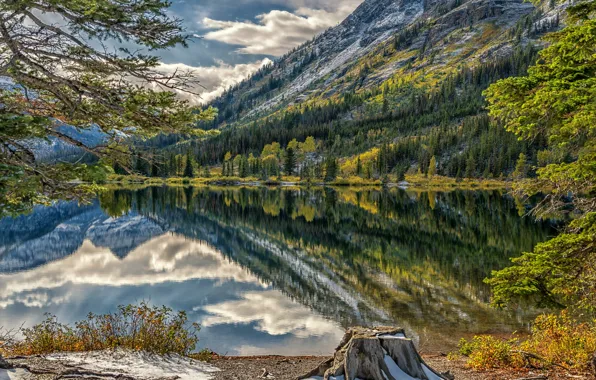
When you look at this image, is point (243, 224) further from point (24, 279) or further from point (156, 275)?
point (24, 279)

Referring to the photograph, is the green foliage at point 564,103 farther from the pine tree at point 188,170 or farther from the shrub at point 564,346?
the pine tree at point 188,170

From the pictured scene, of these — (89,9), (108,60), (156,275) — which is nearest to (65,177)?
(108,60)

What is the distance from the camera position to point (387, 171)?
147625 millimetres

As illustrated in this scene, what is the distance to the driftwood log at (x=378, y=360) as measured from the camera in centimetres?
587

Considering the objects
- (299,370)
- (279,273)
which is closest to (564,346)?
(299,370)

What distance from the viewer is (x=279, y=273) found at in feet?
86.8

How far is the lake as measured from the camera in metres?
16.5

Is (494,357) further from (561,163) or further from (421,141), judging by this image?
(421,141)

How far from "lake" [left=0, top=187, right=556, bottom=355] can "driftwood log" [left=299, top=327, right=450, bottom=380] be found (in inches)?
327

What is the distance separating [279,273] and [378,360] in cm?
2087

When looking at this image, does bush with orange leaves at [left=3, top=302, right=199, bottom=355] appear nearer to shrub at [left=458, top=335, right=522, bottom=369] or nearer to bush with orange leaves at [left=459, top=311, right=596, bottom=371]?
shrub at [left=458, top=335, right=522, bottom=369]

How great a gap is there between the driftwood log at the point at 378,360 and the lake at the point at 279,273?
327 inches


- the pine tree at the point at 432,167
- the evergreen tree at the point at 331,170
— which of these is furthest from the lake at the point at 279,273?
the pine tree at the point at 432,167

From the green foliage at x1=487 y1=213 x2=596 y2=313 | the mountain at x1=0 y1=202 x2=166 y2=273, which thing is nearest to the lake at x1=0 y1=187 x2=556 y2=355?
the mountain at x1=0 y1=202 x2=166 y2=273
